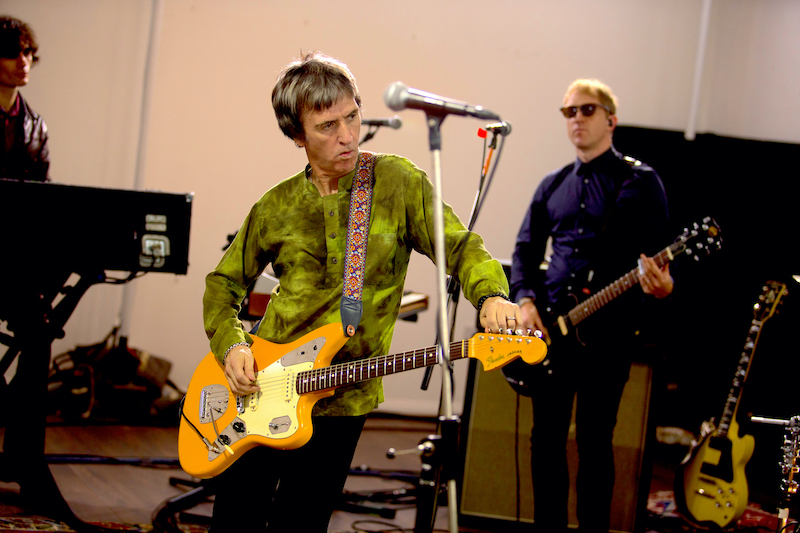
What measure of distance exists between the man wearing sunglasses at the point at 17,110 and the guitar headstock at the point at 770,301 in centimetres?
371

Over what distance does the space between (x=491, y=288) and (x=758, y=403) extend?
3.60m

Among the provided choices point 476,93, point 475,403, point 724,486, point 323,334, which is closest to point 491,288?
point 323,334

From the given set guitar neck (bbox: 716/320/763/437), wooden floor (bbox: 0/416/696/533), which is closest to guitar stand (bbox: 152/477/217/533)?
wooden floor (bbox: 0/416/696/533)

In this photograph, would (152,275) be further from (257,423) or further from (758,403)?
(758,403)

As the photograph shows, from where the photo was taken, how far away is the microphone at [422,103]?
1294 mm

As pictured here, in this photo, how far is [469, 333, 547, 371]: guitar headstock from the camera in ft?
4.90

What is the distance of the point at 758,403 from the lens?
4266mm

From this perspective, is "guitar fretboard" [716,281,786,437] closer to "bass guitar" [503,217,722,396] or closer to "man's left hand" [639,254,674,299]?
"bass guitar" [503,217,722,396]

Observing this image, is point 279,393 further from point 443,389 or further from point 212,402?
point 443,389

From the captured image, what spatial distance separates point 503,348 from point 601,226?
1.51m

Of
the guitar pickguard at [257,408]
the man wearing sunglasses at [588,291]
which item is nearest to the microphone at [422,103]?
the guitar pickguard at [257,408]

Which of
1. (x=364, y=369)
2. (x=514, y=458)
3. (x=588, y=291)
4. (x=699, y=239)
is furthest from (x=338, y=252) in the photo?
(x=514, y=458)

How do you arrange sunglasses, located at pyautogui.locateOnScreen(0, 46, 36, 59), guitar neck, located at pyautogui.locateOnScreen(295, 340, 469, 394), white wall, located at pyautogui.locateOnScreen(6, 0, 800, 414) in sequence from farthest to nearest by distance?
white wall, located at pyautogui.locateOnScreen(6, 0, 800, 414) < sunglasses, located at pyautogui.locateOnScreen(0, 46, 36, 59) < guitar neck, located at pyautogui.locateOnScreen(295, 340, 469, 394)

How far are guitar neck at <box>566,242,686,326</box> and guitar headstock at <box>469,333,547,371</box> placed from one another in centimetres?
131
